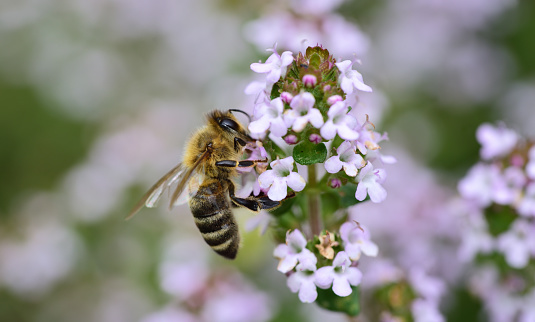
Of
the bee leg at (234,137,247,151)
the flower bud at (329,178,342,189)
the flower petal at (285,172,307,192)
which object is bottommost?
the flower petal at (285,172,307,192)

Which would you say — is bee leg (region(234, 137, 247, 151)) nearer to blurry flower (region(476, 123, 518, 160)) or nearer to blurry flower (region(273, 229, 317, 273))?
blurry flower (region(273, 229, 317, 273))

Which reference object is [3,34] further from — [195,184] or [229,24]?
[195,184]

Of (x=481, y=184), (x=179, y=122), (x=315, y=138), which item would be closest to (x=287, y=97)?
(x=315, y=138)

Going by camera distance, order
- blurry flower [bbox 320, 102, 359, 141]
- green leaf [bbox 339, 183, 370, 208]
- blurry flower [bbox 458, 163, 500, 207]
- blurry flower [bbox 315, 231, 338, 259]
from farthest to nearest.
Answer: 1. blurry flower [bbox 458, 163, 500, 207]
2. green leaf [bbox 339, 183, 370, 208]
3. blurry flower [bbox 315, 231, 338, 259]
4. blurry flower [bbox 320, 102, 359, 141]

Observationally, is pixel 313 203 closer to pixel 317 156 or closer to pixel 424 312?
pixel 317 156

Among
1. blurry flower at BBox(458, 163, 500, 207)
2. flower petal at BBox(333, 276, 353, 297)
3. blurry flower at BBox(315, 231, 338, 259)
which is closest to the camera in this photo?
flower petal at BBox(333, 276, 353, 297)

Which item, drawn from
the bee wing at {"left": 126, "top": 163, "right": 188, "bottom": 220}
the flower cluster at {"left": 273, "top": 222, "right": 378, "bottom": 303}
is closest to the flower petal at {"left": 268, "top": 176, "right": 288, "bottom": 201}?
the flower cluster at {"left": 273, "top": 222, "right": 378, "bottom": 303}
